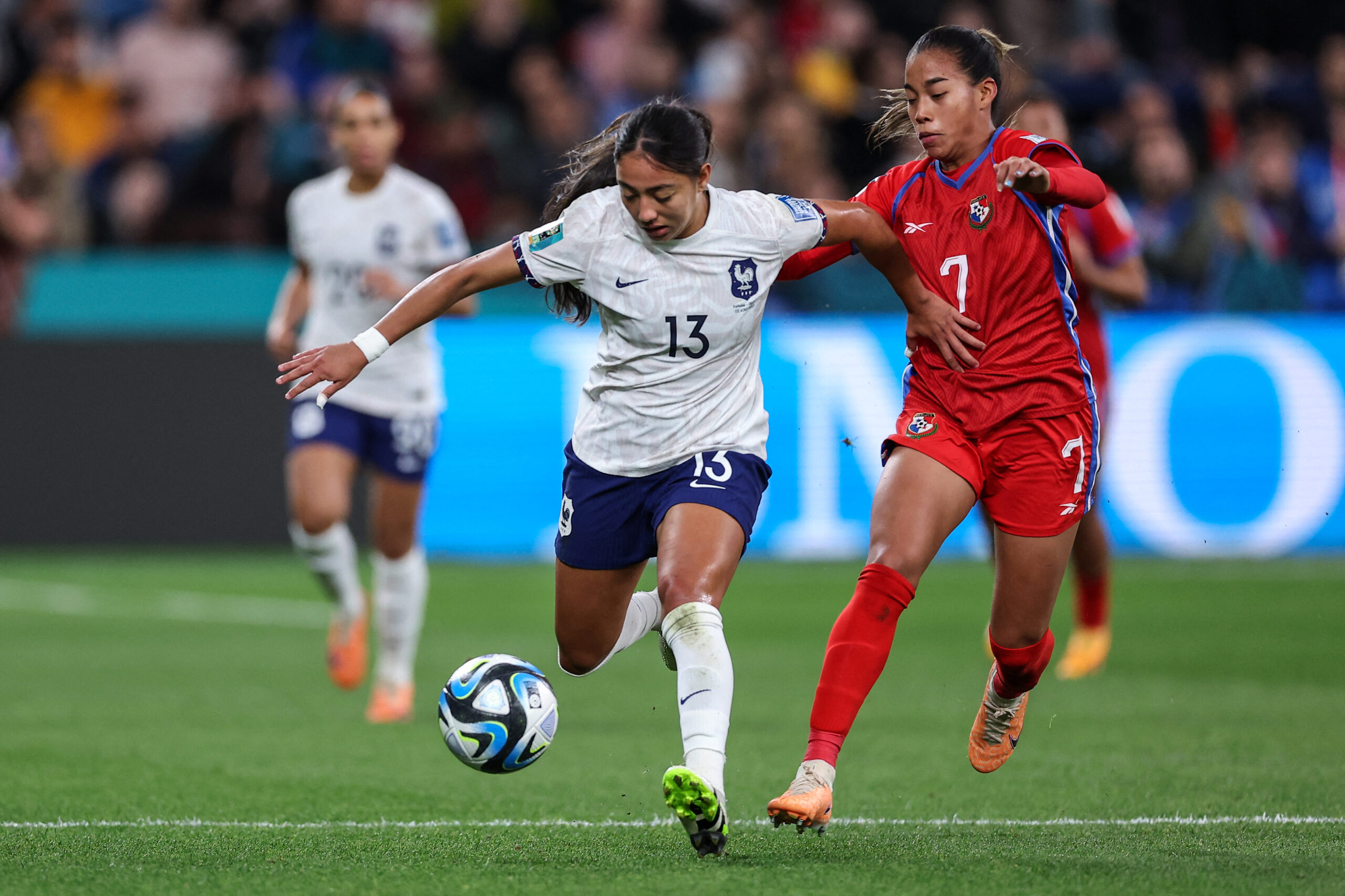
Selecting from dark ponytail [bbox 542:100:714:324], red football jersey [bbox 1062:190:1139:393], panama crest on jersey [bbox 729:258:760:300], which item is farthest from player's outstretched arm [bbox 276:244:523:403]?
red football jersey [bbox 1062:190:1139:393]

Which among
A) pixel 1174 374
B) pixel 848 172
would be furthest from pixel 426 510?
pixel 1174 374

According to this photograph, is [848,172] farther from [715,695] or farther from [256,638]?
[715,695]

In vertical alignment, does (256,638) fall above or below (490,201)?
below

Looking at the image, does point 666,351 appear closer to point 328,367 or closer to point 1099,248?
point 328,367

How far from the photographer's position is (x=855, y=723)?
711 cm

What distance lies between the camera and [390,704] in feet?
24.3

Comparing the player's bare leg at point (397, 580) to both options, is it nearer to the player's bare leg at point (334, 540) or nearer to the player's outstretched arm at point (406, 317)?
the player's bare leg at point (334, 540)

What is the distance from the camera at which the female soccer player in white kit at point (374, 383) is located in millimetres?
7531

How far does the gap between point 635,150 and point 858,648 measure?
1.44 meters

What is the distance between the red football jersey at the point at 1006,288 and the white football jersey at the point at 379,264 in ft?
9.66

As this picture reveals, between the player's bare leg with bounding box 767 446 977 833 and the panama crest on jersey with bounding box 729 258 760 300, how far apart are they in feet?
2.08

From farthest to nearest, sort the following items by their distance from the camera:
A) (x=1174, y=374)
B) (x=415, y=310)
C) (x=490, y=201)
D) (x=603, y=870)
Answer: (x=490, y=201), (x=1174, y=374), (x=415, y=310), (x=603, y=870)

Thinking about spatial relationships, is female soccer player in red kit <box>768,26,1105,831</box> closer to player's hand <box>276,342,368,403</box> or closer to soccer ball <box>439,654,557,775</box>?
soccer ball <box>439,654,557,775</box>

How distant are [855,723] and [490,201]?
7747 mm
